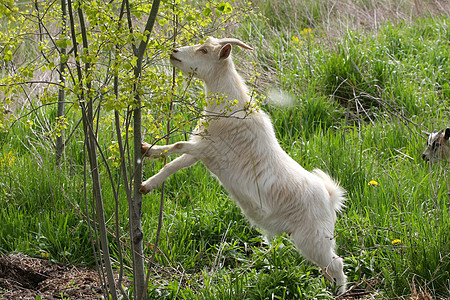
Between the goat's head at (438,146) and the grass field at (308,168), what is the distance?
0.35ft

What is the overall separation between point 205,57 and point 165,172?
2.87 ft

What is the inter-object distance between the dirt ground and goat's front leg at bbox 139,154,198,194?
701 mm

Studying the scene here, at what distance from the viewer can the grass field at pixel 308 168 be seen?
3.23 m

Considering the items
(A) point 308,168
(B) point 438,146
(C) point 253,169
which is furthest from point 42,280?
(B) point 438,146

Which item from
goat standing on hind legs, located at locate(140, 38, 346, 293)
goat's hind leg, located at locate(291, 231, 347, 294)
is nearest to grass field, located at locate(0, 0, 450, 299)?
goat's hind leg, located at locate(291, 231, 347, 294)

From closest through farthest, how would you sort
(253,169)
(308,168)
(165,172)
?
(165,172)
(253,169)
(308,168)

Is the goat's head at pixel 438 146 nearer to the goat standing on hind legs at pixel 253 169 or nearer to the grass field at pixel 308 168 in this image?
Answer: the grass field at pixel 308 168

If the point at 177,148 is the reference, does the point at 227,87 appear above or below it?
above

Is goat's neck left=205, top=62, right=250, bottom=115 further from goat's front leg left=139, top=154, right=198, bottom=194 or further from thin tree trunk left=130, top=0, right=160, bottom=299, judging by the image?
thin tree trunk left=130, top=0, right=160, bottom=299

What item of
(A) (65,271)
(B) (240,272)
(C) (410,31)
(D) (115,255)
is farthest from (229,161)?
(C) (410,31)

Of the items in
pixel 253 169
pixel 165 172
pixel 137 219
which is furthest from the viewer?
pixel 253 169

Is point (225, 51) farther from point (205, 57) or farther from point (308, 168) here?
point (308, 168)

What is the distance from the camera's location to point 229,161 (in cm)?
367

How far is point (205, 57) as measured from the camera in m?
3.71
